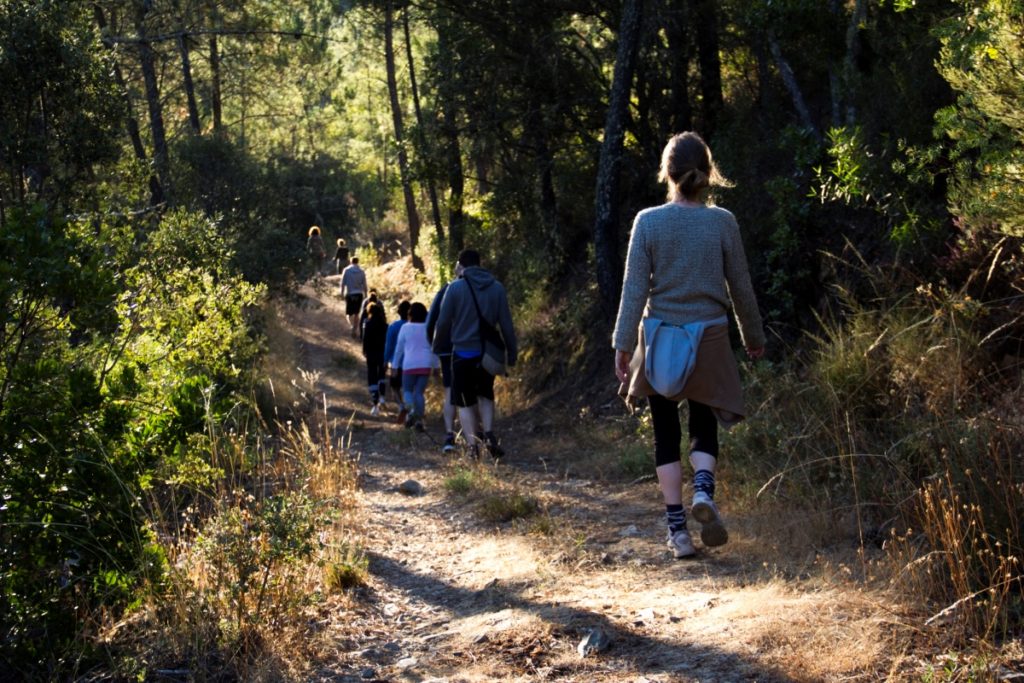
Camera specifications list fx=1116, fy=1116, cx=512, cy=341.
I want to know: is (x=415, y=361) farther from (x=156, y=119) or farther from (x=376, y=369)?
(x=156, y=119)

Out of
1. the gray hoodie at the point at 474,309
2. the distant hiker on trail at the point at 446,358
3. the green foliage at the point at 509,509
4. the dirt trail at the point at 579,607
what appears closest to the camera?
the dirt trail at the point at 579,607

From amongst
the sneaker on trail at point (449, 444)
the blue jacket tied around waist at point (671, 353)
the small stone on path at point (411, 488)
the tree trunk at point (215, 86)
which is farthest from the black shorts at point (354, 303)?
the blue jacket tied around waist at point (671, 353)

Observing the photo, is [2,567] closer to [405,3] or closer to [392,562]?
[392,562]

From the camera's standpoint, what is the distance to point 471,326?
10227 millimetres

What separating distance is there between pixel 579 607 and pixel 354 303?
19085 mm

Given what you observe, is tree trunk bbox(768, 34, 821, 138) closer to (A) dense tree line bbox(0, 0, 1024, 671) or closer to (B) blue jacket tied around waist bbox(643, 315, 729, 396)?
(A) dense tree line bbox(0, 0, 1024, 671)

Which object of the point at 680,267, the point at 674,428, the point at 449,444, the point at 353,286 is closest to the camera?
the point at 680,267

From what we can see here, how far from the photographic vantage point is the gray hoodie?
10.2 metres

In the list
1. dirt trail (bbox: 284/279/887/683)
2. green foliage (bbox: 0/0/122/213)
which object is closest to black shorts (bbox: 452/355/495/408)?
dirt trail (bbox: 284/279/887/683)

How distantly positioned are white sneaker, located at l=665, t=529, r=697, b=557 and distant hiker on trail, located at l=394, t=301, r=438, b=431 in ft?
25.6

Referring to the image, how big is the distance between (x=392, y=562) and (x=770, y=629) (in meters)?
3.05

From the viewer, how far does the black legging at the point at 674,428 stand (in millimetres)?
5578

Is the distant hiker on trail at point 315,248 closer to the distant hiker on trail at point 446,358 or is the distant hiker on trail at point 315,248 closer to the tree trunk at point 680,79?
the tree trunk at point 680,79

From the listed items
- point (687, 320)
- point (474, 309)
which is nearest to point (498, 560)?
point (687, 320)
